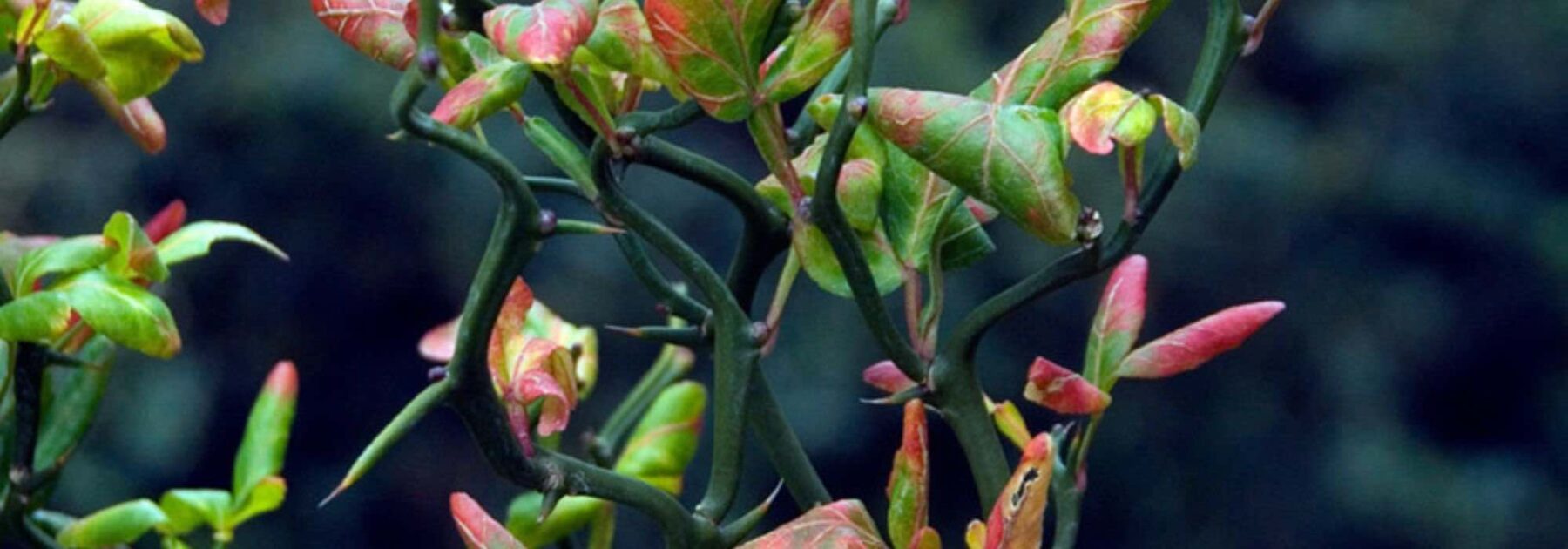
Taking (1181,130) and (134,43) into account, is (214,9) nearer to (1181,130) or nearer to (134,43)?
(134,43)

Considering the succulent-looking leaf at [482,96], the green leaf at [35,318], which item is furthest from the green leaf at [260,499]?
the succulent-looking leaf at [482,96]

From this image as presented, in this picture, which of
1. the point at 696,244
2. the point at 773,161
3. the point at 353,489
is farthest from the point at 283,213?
the point at 773,161

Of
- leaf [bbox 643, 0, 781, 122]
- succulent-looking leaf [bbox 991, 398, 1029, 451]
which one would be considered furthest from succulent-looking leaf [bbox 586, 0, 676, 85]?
succulent-looking leaf [bbox 991, 398, 1029, 451]

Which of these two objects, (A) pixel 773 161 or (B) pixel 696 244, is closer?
(A) pixel 773 161

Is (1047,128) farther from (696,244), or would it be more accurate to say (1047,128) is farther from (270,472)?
(696,244)

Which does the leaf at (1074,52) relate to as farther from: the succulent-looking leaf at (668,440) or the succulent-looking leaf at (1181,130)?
the succulent-looking leaf at (668,440)

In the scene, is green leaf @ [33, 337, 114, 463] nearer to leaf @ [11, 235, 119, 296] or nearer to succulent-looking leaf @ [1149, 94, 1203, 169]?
leaf @ [11, 235, 119, 296]
